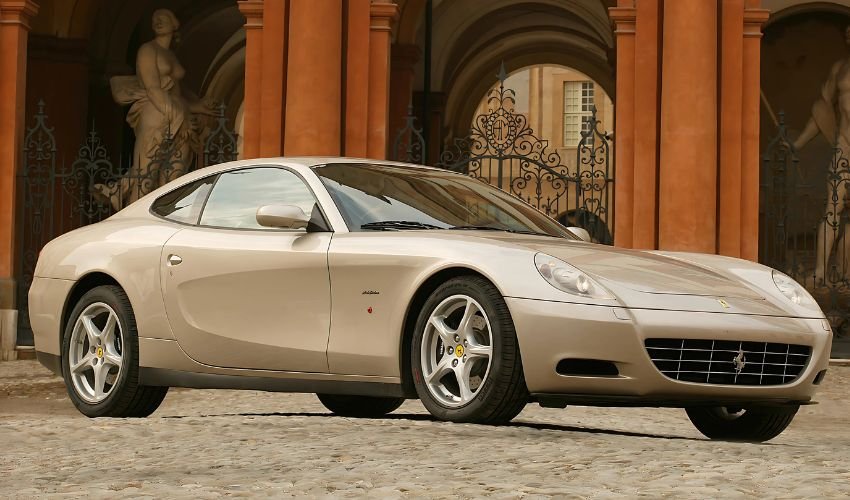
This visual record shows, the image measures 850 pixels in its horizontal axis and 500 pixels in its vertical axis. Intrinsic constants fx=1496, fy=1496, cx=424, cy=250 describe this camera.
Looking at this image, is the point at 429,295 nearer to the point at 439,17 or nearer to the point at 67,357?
the point at 67,357

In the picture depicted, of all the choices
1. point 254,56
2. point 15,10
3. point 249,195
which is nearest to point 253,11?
point 254,56

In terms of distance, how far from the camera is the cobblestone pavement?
5.02 m

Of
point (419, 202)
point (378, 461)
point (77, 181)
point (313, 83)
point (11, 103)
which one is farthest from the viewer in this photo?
point (77, 181)

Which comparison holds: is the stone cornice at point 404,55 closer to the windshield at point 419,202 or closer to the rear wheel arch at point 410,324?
the windshield at point 419,202

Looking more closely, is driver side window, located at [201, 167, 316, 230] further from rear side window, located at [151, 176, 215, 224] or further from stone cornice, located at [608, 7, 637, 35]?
stone cornice, located at [608, 7, 637, 35]

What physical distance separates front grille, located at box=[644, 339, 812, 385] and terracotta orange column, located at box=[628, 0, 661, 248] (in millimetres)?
9157

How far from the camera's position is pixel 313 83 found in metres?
16.4

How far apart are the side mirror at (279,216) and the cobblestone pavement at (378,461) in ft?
3.04

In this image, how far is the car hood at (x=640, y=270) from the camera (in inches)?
260

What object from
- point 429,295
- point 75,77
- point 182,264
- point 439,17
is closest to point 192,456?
point 429,295

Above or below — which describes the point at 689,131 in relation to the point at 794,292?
above

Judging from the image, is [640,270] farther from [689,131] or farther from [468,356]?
[689,131]

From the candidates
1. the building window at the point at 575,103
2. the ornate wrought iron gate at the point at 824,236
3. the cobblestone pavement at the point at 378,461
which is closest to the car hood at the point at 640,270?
the cobblestone pavement at the point at 378,461

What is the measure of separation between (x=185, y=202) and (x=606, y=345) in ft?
9.41
